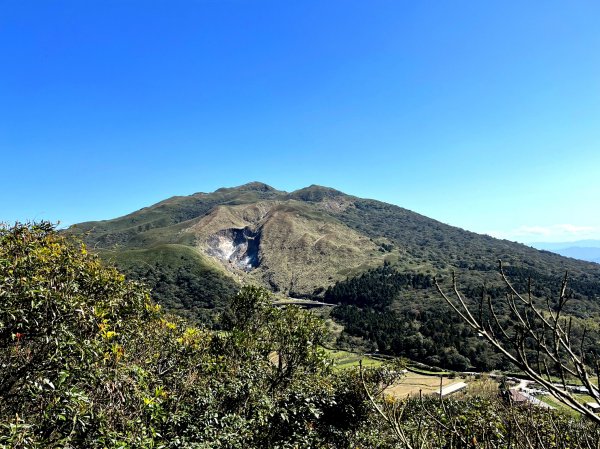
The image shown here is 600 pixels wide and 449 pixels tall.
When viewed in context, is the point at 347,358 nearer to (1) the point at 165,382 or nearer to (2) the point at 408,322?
(2) the point at 408,322

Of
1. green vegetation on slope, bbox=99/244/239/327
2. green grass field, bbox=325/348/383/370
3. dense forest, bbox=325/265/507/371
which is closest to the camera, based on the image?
green grass field, bbox=325/348/383/370

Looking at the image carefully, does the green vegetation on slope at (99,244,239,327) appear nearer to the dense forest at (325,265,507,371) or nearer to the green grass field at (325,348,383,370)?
the green grass field at (325,348,383,370)

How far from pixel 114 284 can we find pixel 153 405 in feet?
22.0

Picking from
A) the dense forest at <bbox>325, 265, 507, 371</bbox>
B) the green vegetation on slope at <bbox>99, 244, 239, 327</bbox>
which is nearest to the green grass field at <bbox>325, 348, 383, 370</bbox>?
→ the dense forest at <bbox>325, 265, 507, 371</bbox>

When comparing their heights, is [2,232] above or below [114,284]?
above

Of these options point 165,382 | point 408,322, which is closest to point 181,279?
point 408,322

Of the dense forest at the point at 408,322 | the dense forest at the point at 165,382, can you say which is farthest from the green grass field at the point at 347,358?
the dense forest at the point at 165,382

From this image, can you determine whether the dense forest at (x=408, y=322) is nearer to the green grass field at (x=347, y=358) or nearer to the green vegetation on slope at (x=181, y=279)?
the green grass field at (x=347, y=358)

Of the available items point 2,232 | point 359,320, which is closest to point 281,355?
point 2,232

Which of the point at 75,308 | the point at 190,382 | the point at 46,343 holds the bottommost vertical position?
the point at 190,382

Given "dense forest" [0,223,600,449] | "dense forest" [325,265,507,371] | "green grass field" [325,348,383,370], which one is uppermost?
"dense forest" [0,223,600,449]

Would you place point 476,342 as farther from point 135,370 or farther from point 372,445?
point 135,370

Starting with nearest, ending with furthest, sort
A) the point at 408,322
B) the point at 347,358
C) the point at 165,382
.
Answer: the point at 165,382 < the point at 347,358 < the point at 408,322

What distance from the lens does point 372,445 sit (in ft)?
44.4
